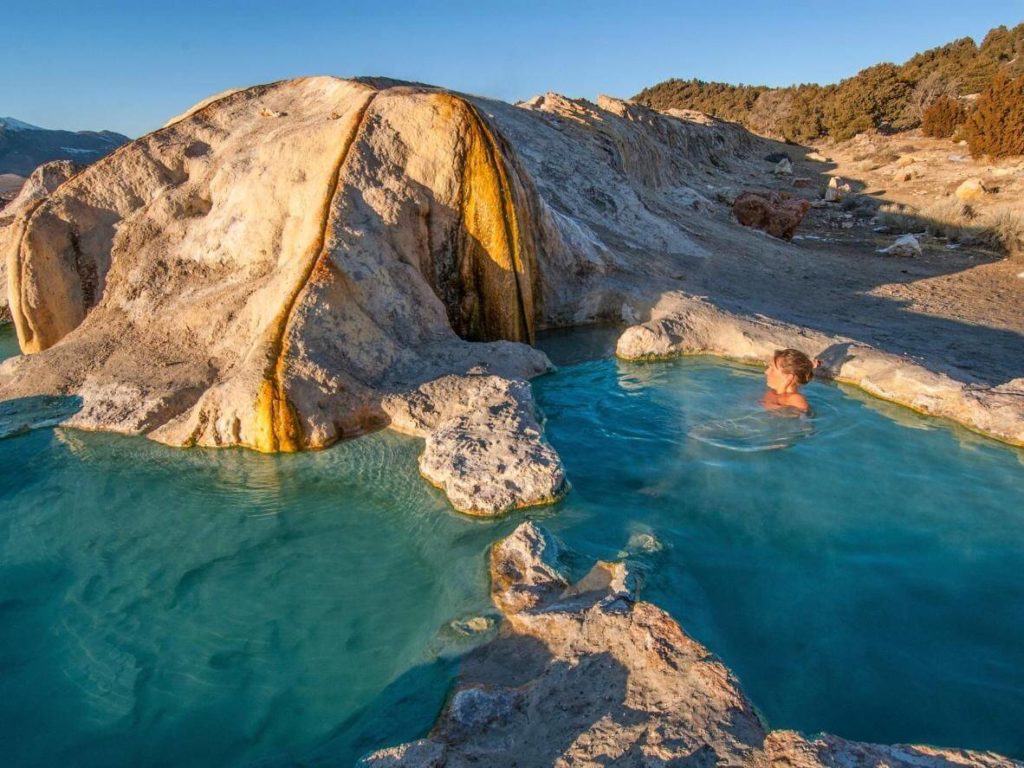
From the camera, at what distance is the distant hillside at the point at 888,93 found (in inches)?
1089

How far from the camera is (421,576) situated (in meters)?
3.21

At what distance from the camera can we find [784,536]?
344 cm

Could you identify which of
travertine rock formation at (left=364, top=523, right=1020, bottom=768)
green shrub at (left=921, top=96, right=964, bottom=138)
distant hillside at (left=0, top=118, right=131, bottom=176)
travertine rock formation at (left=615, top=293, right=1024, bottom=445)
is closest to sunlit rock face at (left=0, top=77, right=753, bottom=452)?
travertine rock formation at (left=615, top=293, right=1024, bottom=445)

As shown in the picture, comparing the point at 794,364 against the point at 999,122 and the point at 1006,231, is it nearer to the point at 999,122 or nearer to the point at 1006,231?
the point at 1006,231

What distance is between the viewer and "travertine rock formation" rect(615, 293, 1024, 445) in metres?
4.44

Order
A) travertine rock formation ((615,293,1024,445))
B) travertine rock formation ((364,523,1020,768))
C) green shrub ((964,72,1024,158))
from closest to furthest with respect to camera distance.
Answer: travertine rock formation ((364,523,1020,768)), travertine rock formation ((615,293,1024,445)), green shrub ((964,72,1024,158))

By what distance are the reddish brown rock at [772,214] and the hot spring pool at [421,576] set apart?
9.14 metres

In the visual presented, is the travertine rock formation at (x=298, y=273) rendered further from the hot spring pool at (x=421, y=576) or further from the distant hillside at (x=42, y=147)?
the distant hillside at (x=42, y=147)

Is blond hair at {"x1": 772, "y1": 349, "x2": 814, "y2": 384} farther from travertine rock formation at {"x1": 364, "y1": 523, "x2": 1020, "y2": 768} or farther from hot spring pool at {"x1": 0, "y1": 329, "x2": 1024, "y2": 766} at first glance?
travertine rock formation at {"x1": 364, "y1": 523, "x2": 1020, "y2": 768}

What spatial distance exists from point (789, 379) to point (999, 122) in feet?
56.6

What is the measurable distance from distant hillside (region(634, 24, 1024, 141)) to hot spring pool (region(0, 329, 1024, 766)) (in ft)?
94.1

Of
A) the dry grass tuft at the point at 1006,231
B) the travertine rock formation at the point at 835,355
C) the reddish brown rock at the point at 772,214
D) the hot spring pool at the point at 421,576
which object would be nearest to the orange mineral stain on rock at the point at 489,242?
the travertine rock formation at the point at 835,355

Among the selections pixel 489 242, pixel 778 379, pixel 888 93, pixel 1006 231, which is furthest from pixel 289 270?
pixel 888 93

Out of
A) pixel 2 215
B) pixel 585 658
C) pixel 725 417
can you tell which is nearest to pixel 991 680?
pixel 585 658
